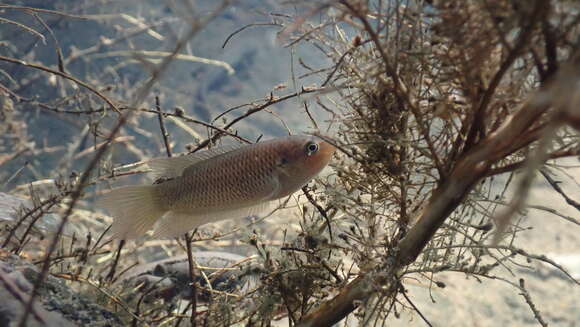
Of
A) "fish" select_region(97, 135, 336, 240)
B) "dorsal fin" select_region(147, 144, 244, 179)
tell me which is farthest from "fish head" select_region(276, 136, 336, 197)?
"dorsal fin" select_region(147, 144, 244, 179)

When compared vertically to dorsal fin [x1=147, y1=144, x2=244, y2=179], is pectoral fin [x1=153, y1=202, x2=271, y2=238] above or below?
below

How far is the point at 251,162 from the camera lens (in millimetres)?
2262

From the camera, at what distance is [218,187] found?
227cm

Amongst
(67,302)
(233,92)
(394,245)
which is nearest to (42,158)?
(233,92)

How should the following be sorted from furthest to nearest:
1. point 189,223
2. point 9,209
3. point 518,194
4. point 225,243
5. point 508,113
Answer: point 225,243, point 9,209, point 189,223, point 508,113, point 518,194

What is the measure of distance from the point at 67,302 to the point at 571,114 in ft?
8.19

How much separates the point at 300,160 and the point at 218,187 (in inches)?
19.0

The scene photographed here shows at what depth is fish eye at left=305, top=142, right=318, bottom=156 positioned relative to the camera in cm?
229

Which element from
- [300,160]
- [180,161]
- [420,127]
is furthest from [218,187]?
[420,127]

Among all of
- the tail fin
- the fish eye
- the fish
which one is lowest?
the tail fin

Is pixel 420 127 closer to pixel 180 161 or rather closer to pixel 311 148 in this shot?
pixel 311 148

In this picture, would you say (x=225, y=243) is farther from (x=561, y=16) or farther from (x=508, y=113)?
(x=561, y=16)

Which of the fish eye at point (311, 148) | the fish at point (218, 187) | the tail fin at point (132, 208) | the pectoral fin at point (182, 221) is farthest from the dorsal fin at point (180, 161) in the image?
the fish eye at point (311, 148)

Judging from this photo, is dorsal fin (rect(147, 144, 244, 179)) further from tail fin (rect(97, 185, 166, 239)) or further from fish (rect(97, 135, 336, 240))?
tail fin (rect(97, 185, 166, 239))
